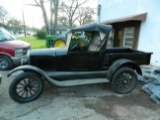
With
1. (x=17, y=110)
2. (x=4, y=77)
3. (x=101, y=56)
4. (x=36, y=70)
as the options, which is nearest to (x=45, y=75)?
(x=36, y=70)

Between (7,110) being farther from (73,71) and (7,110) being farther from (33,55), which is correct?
(73,71)

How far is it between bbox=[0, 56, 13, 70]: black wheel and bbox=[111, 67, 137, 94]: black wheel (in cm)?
450

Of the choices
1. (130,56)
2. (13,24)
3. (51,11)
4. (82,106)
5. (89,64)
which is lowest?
(82,106)

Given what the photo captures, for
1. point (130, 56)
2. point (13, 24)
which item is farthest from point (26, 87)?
point (13, 24)

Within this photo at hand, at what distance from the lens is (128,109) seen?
139 inches

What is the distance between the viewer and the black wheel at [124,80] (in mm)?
4238

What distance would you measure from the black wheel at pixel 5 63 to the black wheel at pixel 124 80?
4.50 m

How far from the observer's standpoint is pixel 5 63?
640 cm

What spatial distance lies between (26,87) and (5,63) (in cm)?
321

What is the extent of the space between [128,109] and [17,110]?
A: 101 inches

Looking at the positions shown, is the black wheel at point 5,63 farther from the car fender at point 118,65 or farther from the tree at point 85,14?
the tree at point 85,14

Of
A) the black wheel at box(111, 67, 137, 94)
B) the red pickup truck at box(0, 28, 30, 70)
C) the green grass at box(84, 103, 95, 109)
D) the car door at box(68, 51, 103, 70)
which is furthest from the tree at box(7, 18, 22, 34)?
the green grass at box(84, 103, 95, 109)

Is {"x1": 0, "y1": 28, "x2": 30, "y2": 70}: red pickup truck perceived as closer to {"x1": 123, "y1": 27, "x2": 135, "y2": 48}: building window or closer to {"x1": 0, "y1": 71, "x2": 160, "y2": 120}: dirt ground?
{"x1": 0, "y1": 71, "x2": 160, "y2": 120}: dirt ground

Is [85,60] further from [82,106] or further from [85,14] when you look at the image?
[85,14]
